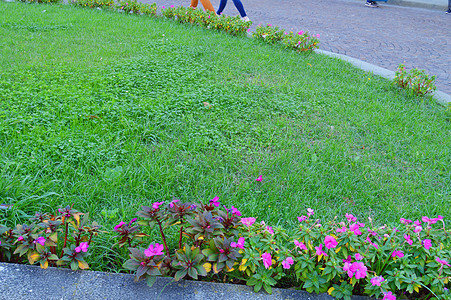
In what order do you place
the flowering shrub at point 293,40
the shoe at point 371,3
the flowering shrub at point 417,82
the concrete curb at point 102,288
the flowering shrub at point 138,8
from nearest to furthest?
the concrete curb at point 102,288 → the flowering shrub at point 417,82 → the flowering shrub at point 293,40 → the flowering shrub at point 138,8 → the shoe at point 371,3

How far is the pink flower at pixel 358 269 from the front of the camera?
1.77 metres

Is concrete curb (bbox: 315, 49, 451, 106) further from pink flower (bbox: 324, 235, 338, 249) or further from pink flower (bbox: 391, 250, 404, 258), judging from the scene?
pink flower (bbox: 324, 235, 338, 249)

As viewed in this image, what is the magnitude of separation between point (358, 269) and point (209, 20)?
675 centimetres

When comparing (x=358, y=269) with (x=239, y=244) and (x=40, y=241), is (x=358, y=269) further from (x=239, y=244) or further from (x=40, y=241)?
(x=40, y=241)

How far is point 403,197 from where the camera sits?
116 inches

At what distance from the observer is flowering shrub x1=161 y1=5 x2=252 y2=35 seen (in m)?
7.33

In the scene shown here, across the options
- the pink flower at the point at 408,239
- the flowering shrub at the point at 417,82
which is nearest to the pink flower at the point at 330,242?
the pink flower at the point at 408,239

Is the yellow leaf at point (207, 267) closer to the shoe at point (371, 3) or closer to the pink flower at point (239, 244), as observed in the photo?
the pink flower at point (239, 244)

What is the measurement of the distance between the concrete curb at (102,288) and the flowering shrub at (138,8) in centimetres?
756

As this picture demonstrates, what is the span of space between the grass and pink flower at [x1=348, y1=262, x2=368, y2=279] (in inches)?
31.5

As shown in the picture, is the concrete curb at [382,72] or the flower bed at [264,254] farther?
the concrete curb at [382,72]

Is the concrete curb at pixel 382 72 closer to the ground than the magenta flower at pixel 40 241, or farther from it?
farther from it

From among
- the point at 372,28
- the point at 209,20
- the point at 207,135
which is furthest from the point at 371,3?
the point at 207,135

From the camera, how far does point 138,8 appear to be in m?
8.48
